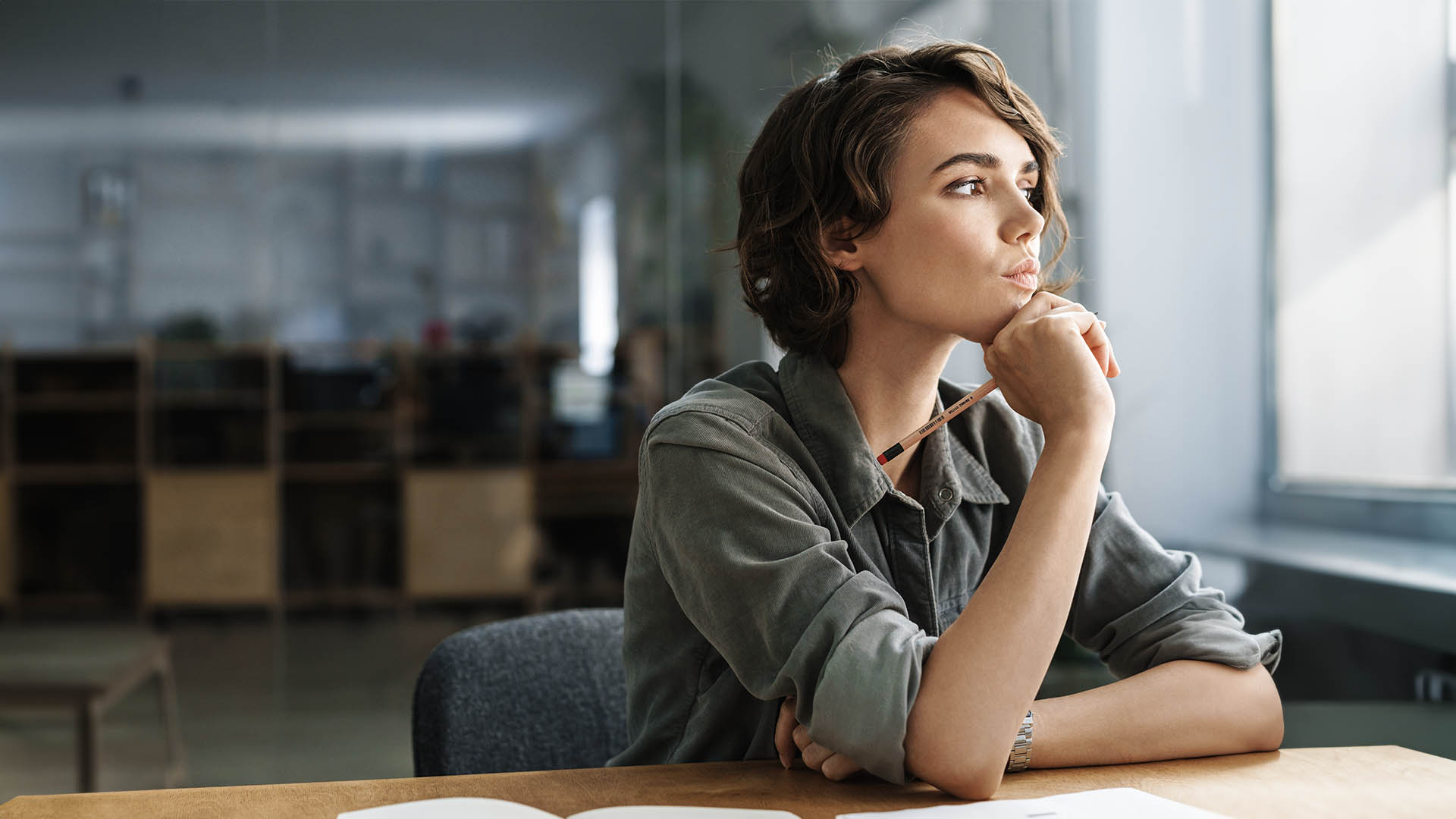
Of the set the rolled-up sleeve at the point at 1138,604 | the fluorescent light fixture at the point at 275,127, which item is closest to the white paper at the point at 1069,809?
the rolled-up sleeve at the point at 1138,604

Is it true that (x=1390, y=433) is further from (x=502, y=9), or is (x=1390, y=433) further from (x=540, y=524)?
(x=502, y=9)

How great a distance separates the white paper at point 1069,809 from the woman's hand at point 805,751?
71mm

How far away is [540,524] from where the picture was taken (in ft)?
9.66

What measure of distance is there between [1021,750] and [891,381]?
39 centimetres

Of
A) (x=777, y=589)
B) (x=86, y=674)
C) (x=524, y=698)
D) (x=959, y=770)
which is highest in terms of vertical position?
(x=777, y=589)

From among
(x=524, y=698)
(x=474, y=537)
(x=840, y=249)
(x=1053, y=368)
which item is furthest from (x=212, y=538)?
(x=1053, y=368)

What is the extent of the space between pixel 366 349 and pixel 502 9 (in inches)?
37.5

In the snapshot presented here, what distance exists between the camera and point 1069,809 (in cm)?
77

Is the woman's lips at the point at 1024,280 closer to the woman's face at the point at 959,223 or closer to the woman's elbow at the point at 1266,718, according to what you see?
the woman's face at the point at 959,223

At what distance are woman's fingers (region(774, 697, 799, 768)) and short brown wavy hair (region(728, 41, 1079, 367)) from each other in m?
0.40

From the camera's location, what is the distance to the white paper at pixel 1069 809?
75 cm

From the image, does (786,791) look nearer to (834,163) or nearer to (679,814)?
(679,814)

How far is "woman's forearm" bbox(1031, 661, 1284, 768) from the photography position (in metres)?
0.90

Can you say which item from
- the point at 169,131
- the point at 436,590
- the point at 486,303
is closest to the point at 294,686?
the point at 436,590
